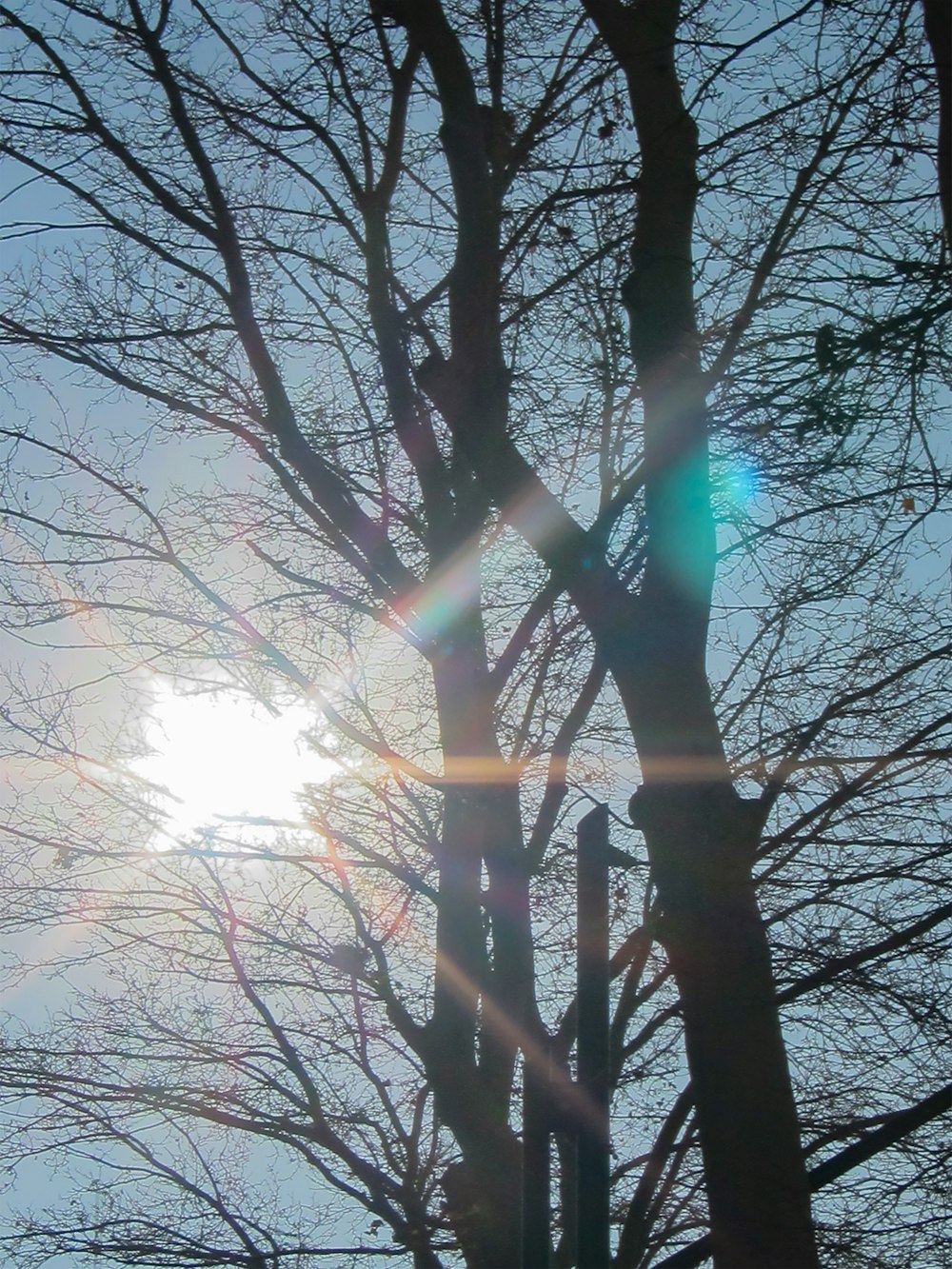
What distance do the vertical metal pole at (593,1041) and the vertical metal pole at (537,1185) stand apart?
0.26 meters

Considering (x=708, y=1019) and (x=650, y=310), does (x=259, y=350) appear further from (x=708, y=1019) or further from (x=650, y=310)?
(x=708, y=1019)

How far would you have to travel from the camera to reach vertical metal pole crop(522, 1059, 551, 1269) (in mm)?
3148

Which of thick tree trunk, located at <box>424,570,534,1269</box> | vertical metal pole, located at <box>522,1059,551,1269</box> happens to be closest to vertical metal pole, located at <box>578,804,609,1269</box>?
vertical metal pole, located at <box>522,1059,551,1269</box>

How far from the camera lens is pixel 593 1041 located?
2.97 m

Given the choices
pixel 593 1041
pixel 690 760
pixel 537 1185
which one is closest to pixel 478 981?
pixel 537 1185

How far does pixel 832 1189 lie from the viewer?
4973 mm

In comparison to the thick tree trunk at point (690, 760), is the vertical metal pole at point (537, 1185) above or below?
below

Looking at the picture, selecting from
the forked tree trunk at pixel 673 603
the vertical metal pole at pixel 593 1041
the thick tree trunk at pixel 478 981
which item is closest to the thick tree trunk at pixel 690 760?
the forked tree trunk at pixel 673 603

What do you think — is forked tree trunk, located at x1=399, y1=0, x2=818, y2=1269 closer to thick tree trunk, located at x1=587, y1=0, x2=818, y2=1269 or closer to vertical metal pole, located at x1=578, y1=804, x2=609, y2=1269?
thick tree trunk, located at x1=587, y1=0, x2=818, y2=1269

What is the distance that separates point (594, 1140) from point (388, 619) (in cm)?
352

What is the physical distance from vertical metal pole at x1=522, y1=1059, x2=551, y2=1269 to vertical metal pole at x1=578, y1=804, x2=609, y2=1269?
260mm

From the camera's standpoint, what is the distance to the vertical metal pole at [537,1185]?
3148 millimetres

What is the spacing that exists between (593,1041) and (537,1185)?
53cm

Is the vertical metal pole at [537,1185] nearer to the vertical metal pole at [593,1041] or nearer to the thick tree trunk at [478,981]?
the vertical metal pole at [593,1041]
